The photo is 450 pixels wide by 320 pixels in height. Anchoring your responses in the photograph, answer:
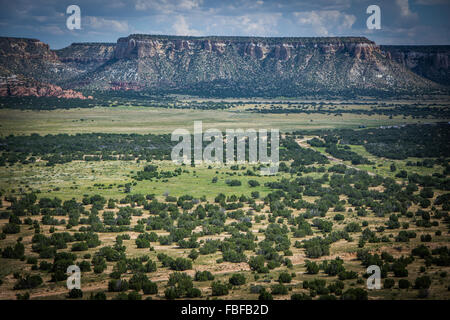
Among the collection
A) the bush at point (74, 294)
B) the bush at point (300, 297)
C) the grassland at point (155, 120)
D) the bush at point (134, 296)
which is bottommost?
the bush at point (74, 294)

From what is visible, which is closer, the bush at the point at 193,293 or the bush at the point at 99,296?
the bush at the point at 99,296

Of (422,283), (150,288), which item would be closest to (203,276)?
(150,288)

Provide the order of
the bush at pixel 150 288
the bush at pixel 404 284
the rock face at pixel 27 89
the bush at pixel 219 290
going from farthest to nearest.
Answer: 1. the rock face at pixel 27 89
2. the bush at pixel 150 288
3. the bush at pixel 219 290
4. the bush at pixel 404 284

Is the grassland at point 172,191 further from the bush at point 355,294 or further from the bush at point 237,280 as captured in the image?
the bush at point 355,294

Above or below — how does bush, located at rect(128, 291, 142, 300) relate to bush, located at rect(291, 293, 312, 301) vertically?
below

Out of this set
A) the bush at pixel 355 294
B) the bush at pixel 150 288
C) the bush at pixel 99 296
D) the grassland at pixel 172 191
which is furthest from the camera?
the grassland at pixel 172 191

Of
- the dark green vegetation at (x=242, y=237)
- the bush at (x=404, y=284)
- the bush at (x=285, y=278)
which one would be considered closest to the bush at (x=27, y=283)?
the dark green vegetation at (x=242, y=237)

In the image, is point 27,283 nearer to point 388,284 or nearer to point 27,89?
point 388,284

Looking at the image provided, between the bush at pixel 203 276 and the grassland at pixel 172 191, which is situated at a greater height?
the grassland at pixel 172 191

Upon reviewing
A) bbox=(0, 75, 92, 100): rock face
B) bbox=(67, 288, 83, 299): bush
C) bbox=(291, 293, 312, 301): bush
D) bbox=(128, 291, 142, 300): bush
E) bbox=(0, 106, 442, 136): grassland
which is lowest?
bbox=(67, 288, 83, 299): bush

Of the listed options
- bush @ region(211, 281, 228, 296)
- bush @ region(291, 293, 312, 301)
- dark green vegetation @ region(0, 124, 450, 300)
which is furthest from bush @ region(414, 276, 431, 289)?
bush @ region(211, 281, 228, 296)

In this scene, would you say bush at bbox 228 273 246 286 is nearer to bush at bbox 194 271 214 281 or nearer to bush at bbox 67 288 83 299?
bush at bbox 194 271 214 281

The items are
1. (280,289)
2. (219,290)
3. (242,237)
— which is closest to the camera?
(280,289)

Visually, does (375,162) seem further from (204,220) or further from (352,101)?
(352,101)
